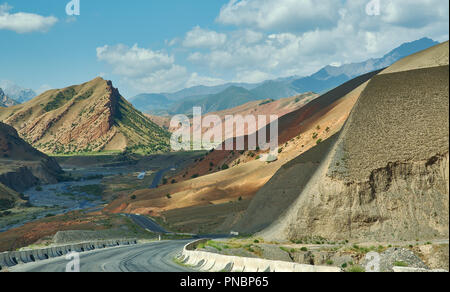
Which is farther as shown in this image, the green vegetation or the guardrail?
the green vegetation

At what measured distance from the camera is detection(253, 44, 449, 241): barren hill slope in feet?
123

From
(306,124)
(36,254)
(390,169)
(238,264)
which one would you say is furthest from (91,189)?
(238,264)

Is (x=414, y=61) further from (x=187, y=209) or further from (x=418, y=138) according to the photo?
(x=187, y=209)

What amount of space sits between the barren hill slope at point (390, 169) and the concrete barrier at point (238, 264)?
17.0 meters

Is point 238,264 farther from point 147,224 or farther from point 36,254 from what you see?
point 147,224

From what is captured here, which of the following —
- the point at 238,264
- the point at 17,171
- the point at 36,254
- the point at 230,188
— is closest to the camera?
the point at 238,264

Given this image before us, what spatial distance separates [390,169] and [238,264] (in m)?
22.9

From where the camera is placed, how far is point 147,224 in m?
80.6

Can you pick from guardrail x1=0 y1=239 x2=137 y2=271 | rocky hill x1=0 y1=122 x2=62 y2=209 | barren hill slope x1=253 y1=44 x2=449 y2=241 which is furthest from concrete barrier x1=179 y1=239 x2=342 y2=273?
rocky hill x1=0 y1=122 x2=62 y2=209

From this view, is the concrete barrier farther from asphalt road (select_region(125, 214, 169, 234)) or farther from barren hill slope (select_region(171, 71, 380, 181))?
barren hill slope (select_region(171, 71, 380, 181))

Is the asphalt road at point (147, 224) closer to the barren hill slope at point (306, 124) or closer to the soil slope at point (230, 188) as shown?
the soil slope at point (230, 188)

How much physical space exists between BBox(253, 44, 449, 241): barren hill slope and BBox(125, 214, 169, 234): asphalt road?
35.6 metres

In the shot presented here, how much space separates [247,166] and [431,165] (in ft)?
225

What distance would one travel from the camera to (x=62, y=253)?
34312mm
